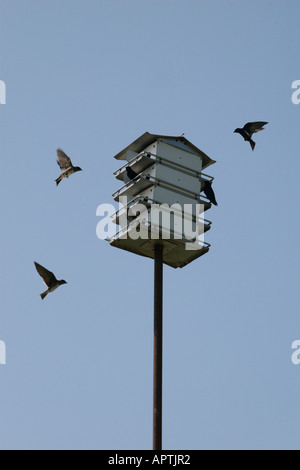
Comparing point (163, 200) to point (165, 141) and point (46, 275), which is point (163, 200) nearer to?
point (165, 141)

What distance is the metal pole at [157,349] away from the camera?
1970 centimetres

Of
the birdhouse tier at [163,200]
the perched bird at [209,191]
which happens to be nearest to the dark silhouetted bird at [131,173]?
the birdhouse tier at [163,200]

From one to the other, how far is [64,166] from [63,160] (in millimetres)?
106

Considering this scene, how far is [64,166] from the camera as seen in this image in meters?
21.9

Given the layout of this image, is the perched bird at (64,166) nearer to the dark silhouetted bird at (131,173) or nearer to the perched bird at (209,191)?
the dark silhouetted bird at (131,173)

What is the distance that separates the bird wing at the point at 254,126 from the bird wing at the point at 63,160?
3.22m

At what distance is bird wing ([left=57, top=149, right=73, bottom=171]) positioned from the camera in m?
21.8

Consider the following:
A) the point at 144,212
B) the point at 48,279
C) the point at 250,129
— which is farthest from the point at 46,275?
the point at 250,129

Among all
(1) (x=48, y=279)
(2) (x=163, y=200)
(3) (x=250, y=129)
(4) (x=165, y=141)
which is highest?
(3) (x=250, y=129)

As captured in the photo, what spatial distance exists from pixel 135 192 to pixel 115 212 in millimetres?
498
